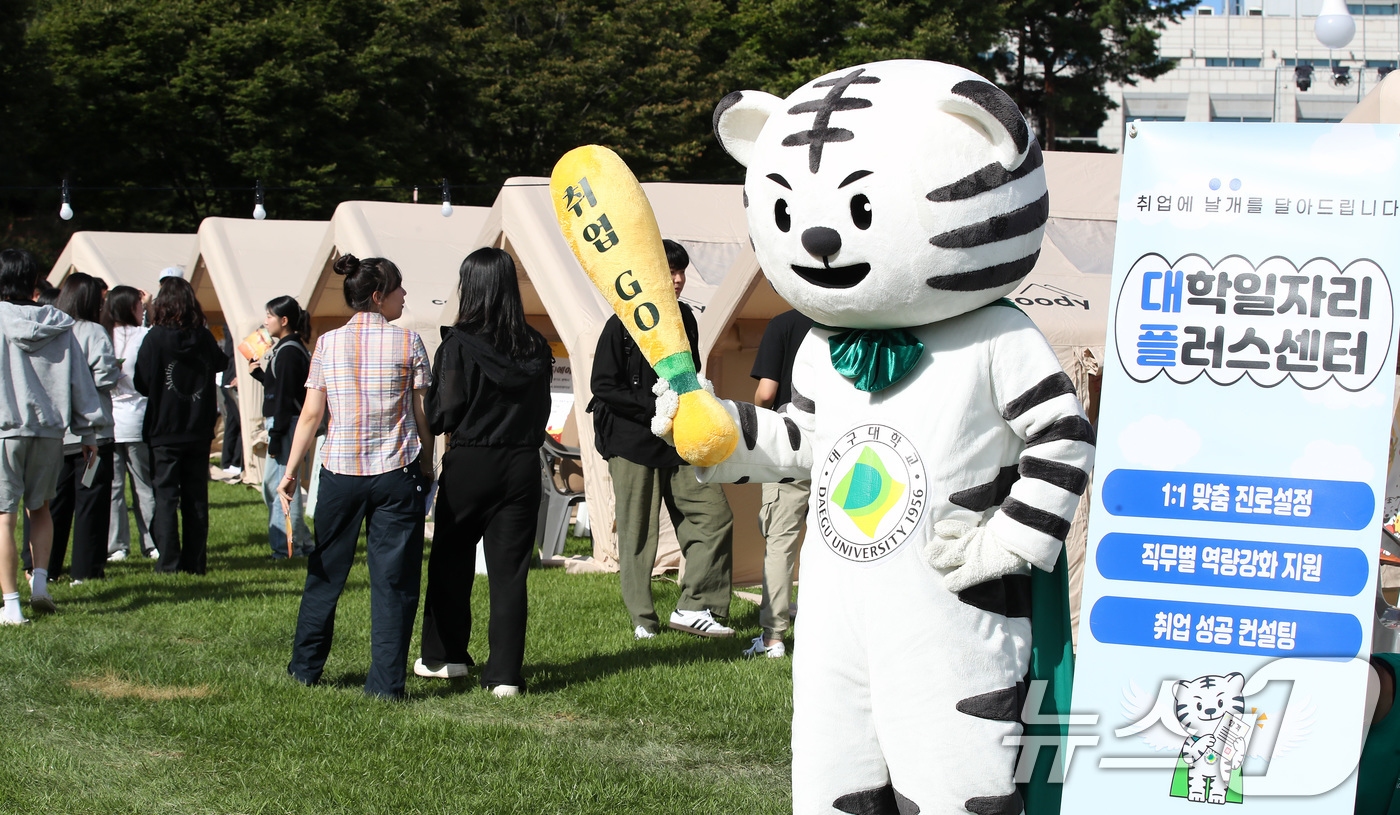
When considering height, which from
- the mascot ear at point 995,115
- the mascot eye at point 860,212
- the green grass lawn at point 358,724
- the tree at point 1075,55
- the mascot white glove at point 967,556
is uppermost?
the tree at point 1075,55

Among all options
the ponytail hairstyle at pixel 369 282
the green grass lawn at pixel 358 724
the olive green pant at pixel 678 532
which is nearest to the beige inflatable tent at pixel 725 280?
the olive green pant at pixel 678 532

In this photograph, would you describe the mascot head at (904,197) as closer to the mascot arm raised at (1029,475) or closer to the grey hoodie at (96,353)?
the mascot arm raised at (1029,475)

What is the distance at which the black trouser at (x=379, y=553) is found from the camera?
470 cm

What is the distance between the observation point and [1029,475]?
8.63 feet

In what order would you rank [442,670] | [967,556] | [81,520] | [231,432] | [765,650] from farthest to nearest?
[231,432] → [81,520] → [765,650] → [442,670] → [967,556]

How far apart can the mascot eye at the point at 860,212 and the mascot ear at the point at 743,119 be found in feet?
1.28

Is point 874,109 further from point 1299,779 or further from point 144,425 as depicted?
point 144,425

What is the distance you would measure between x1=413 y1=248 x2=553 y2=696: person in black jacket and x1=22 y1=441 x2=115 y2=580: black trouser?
3334 mm

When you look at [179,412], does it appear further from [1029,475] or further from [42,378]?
[1029,475]

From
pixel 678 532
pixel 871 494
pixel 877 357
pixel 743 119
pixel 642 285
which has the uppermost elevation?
pixel 743 119

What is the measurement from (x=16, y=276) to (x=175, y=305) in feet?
5.02

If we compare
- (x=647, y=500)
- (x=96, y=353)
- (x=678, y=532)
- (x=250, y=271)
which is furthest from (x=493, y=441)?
(x=250, y=271)

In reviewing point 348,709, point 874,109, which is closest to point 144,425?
point 348,709

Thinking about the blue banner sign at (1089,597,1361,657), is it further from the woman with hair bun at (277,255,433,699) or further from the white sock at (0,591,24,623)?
the white sock at (0,591,24,623)
